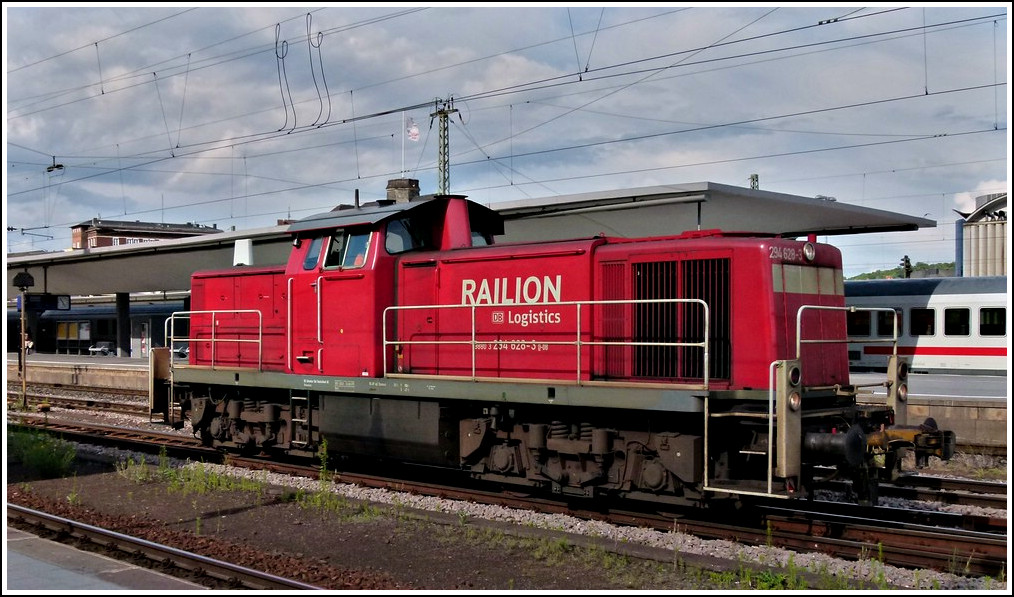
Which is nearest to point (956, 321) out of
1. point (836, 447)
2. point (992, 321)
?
point (992, 321)

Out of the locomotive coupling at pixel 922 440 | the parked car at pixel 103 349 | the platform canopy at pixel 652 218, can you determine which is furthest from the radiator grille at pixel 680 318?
the parked car at pixel 103 349

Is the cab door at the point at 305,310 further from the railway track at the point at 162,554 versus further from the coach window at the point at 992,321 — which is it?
the coach window at the point at 992,321

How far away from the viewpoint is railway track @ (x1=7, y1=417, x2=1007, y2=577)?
7203 millimetres

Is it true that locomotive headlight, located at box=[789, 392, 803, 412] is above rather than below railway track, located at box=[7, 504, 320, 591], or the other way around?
above

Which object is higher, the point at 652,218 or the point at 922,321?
the point at 652,218

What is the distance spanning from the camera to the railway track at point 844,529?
720 centimetres

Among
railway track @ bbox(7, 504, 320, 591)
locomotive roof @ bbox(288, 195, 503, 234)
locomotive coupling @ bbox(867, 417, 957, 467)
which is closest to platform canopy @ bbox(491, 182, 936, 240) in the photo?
locomotive roof @ bbox(288, 195, 503, 234)

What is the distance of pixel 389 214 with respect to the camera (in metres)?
10.6

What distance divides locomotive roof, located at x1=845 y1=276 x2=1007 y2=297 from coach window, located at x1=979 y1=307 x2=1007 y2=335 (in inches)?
20.0

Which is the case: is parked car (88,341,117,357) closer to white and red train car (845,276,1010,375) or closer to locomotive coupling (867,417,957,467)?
white and red train car (845,276,1010,375)

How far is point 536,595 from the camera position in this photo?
19.9ft

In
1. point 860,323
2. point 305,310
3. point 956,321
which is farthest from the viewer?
point 860,323

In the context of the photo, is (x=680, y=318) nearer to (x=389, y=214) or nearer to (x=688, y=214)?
(x=389, y=214)

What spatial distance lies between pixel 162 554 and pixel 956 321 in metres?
22.8
